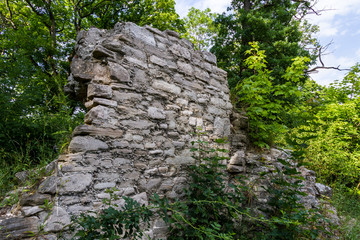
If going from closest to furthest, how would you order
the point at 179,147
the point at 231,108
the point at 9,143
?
the point at 179,147 → the point at 9,143 → the point at 231,108

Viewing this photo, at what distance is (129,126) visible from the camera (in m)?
2.13

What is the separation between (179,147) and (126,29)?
168cm

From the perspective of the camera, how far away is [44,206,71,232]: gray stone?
1.49 metres

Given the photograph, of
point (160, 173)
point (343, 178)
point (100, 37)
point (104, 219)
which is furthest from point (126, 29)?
point (343, 178)

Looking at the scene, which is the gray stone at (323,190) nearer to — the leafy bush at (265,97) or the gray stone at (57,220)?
the leafy bush at (265,97)

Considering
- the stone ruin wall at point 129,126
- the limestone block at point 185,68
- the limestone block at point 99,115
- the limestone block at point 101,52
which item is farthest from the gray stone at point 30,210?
the limestone block at point 185,68

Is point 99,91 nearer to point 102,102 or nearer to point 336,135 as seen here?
point 102,102

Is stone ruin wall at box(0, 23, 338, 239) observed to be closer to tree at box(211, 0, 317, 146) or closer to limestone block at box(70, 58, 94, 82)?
limestone block at box(70, 58, 94, 82)

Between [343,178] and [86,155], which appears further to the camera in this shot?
[343,178]

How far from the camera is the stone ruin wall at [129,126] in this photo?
5.35 feet

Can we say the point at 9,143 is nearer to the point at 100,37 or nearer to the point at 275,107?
the point at 100,37

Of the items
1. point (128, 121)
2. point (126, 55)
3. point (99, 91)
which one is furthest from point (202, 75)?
point (99, 91)

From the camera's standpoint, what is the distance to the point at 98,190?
1.80m

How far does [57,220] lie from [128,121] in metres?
1.10
